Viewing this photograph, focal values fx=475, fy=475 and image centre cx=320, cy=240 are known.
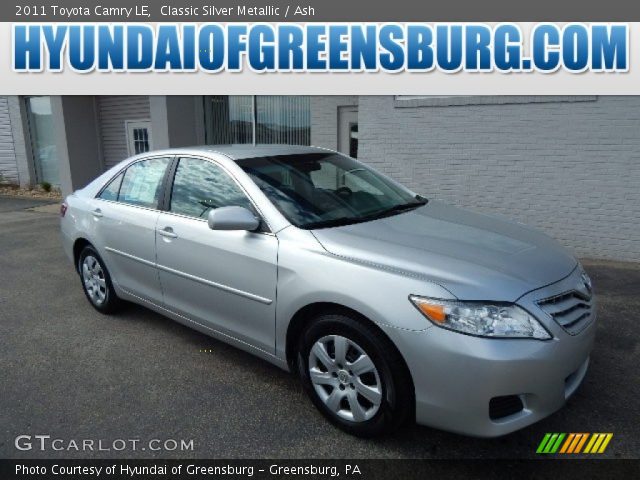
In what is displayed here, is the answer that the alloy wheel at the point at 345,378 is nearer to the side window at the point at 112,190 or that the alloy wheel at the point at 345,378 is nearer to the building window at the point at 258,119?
the side window at the point at 112,190

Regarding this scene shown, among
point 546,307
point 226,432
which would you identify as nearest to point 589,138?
point 546,307

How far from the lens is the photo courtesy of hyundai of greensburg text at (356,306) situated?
229 centimetres

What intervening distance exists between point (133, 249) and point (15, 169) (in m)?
13.3

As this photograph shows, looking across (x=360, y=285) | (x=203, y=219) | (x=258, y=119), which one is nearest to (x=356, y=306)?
(x=360, y=285)

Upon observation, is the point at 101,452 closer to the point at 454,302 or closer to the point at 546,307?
the point at 454,302

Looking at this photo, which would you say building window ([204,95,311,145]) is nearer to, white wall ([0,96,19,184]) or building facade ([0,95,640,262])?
building facade ([0,95,640,262])

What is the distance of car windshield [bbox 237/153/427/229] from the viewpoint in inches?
117

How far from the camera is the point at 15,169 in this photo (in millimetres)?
14375

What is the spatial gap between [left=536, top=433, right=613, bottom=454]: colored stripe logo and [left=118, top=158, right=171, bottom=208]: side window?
304 centimetres

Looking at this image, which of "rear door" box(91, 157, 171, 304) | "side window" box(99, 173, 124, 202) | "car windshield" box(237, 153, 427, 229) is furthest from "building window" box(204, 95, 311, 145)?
"car windshield" box(237, 153, 427, 229)

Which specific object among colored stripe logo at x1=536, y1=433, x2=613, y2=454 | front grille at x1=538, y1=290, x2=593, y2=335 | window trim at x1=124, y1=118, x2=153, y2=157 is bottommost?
colored stripe logo at x1=536, y1=433, x2=613, y2=454

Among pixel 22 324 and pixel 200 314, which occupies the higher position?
pixel 200 314

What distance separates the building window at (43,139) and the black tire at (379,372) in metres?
13.6

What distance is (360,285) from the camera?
7.86ft
